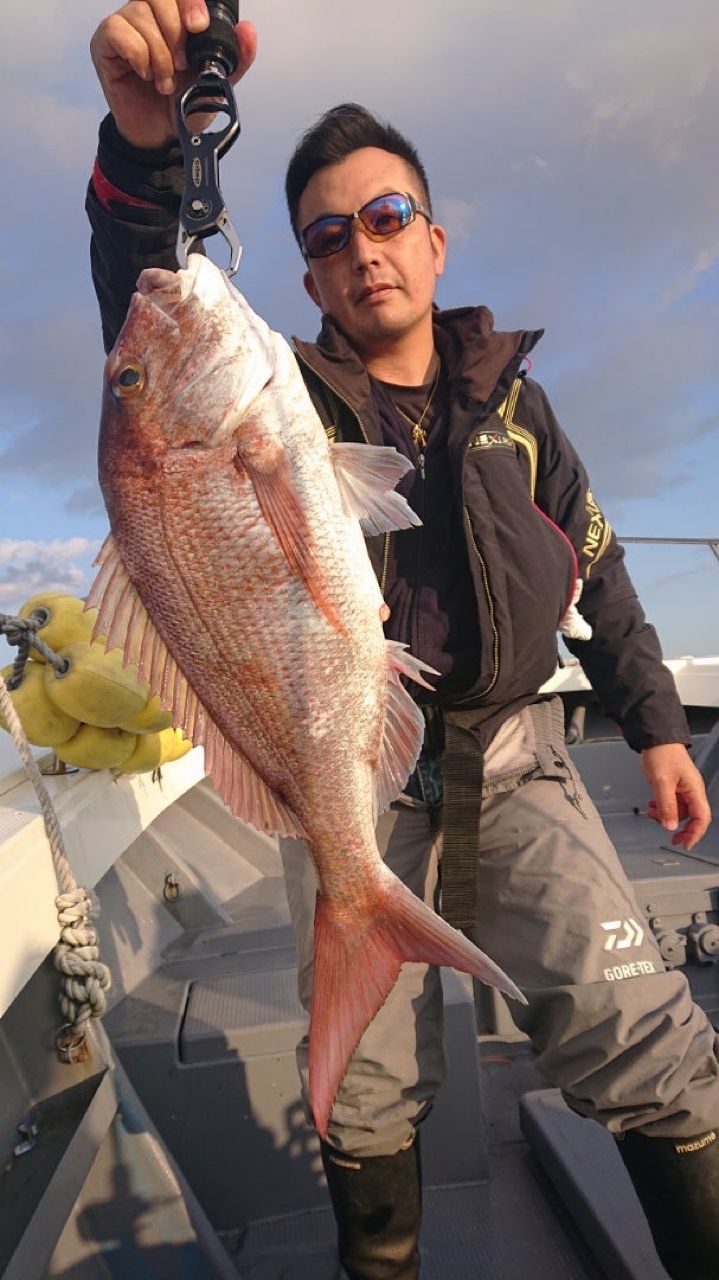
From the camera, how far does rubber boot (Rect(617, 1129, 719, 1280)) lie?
5.94ft

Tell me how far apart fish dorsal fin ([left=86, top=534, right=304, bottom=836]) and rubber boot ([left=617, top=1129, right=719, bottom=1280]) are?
121 centimetres

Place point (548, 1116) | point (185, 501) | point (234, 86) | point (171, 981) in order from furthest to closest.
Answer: point (171, 981) < point (548, 1116) < point (234, 86) < point (185, 501)

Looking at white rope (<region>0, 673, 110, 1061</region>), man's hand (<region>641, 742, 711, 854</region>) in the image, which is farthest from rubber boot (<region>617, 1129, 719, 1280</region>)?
white rope (<region>0, 673, 110, 1061</region>)

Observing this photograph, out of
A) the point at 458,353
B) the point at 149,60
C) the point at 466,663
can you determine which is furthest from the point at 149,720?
the point at 149,60

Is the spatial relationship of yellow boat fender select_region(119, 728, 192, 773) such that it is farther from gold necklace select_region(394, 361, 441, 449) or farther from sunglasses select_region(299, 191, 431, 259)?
sunglasses select_region(299, 191, 431, 259)

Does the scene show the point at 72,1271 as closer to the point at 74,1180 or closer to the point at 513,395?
the point at 74,1180

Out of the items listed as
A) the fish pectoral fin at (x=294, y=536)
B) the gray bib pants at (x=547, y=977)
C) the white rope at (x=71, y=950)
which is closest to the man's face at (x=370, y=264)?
the fish pectoral fin at (x=294, y=536)

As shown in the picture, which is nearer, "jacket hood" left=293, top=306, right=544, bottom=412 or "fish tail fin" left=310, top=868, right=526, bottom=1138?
"fish tail fin" left=310, top=868, right=526, bottom=1138

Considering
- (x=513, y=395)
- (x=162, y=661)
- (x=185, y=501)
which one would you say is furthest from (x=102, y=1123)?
(x=513, y=395)

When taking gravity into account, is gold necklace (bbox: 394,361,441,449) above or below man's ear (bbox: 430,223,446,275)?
below

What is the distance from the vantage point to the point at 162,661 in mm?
1741

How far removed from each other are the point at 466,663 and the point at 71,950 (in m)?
1.33

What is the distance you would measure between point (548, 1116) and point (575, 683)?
4.53 metres

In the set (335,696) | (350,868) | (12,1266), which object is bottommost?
(12,1266)
